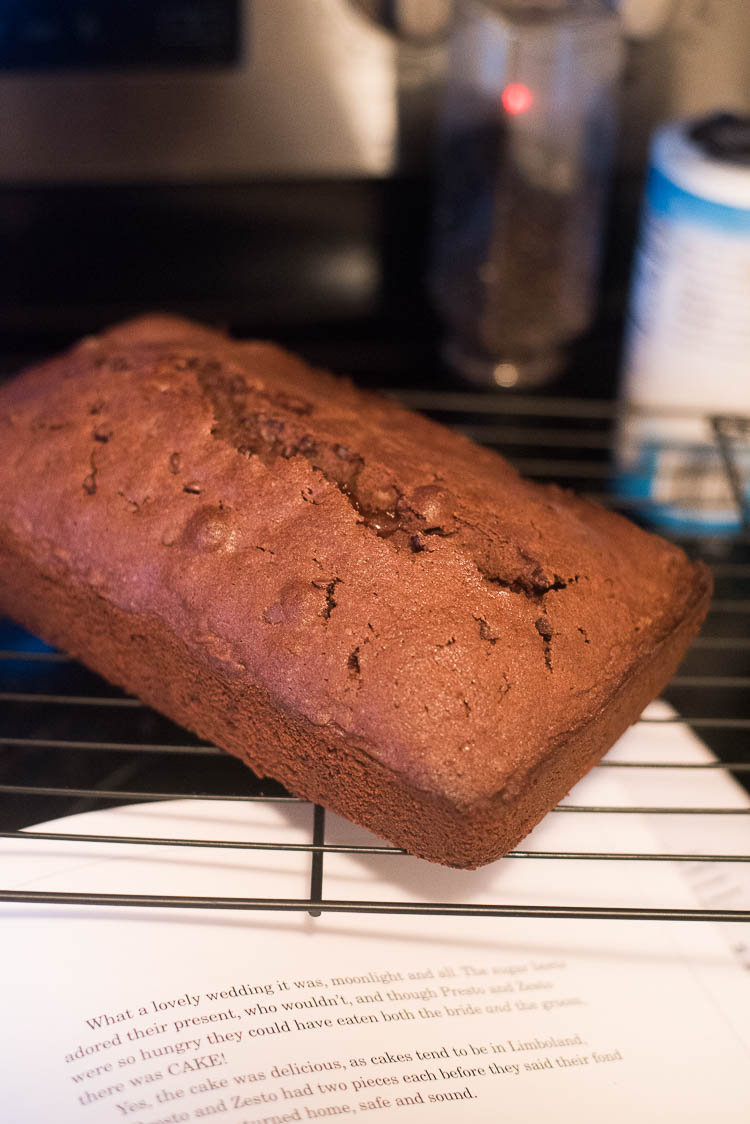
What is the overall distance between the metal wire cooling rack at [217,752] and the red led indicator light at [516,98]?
0.36 m

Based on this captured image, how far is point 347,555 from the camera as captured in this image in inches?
30.5

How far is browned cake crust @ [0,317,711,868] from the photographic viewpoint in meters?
0.72

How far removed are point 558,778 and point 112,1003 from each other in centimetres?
37

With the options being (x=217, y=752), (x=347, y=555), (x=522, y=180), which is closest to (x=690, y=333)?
(x=522, y=180)

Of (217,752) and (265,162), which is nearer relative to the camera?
(217,752)

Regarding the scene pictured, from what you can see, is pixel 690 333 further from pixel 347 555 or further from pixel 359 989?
pixel 359 989

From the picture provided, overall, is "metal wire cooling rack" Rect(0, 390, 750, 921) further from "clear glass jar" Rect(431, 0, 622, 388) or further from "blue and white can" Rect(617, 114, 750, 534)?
"clear glass jar" Rect(431, 0, 622, 388)

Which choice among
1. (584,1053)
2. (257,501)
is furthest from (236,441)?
(584,1053)

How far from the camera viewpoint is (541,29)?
1098 millimetres

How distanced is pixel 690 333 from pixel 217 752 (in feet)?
2.24

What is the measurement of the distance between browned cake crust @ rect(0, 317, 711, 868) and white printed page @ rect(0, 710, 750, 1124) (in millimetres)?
74

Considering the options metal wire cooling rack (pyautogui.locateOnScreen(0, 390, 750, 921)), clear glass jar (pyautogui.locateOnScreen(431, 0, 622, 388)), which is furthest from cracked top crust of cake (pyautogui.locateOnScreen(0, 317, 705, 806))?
clear glass jar (pyautogui.locateOnScreen(431, 0, 622, 388))

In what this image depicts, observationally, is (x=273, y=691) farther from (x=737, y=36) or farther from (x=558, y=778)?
(x=737, y=36)

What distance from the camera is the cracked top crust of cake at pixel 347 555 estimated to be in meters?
0.72
